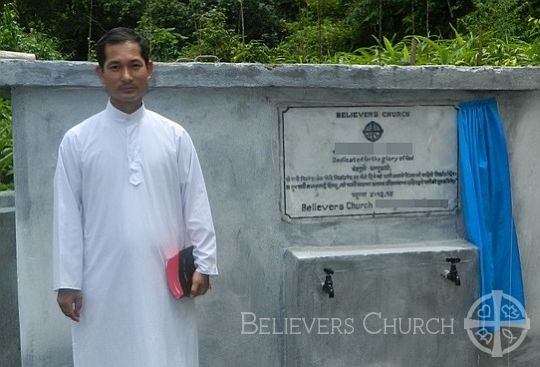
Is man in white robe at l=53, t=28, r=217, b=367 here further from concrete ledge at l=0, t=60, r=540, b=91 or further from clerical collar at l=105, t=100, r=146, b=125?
concrete ledge at l=0, t=60, r=540, b=91

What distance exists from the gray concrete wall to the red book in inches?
78.0

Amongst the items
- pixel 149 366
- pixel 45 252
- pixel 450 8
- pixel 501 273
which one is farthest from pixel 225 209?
pixel 450 8

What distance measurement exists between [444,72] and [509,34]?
309cm

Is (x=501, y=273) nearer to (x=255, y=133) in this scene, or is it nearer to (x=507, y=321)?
(x=507, y=321)

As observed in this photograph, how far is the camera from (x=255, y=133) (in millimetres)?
4656

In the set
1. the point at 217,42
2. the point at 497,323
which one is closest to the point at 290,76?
the point at 497,323

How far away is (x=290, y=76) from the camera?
14.8 feet

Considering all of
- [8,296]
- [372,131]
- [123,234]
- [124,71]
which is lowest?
[8,296]

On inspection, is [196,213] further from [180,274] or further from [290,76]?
[290,76]

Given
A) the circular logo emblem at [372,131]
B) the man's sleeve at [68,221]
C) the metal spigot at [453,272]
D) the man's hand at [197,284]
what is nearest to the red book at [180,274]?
the man's hand at [197,284]

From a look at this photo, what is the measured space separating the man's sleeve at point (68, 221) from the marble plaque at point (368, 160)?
155cm

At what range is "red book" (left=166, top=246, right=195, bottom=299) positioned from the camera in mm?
3502

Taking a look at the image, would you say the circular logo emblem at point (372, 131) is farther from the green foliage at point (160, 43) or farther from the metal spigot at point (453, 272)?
the green foliage at point (160, 43)

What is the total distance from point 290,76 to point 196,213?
1.29 meters
